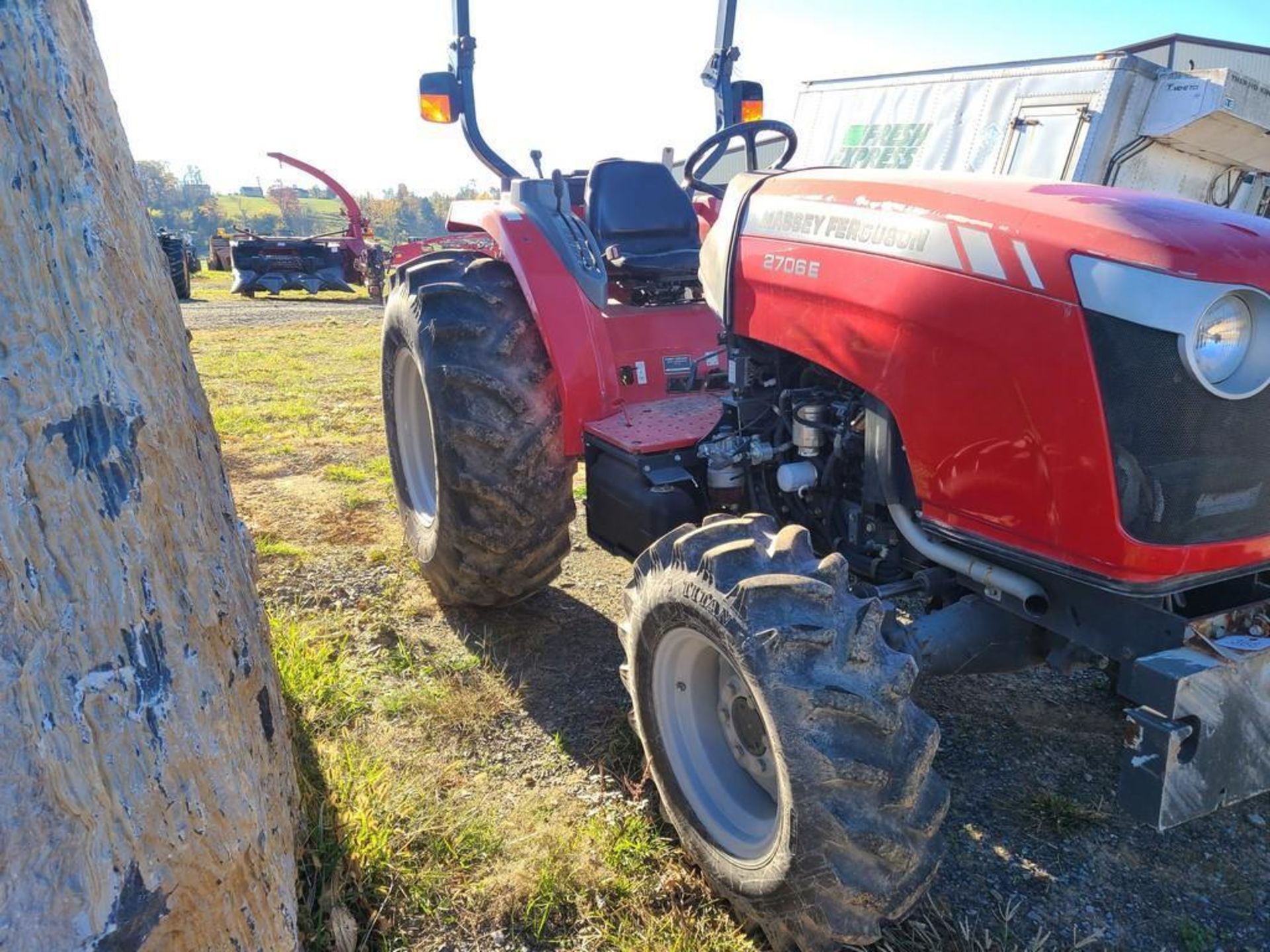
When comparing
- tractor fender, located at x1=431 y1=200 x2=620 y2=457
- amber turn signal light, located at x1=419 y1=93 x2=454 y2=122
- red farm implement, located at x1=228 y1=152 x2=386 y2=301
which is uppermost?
amber turn signal light, located at x1=419 y1=93 x2=454 y2=122

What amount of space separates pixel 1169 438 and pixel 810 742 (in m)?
0.85

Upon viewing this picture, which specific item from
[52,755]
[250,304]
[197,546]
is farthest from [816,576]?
[250,304]

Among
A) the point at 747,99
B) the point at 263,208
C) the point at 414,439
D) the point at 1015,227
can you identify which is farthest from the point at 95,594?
the point at 263,208

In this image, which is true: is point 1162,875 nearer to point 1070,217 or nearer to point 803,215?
point 1070,217

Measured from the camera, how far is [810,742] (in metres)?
1.73

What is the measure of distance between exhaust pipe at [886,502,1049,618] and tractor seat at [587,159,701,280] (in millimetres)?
1808

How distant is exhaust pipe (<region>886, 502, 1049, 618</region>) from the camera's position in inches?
75.4

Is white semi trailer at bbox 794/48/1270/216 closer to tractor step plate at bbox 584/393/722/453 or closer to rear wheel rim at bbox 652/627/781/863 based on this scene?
tractor step plate at bbox 584/393/722/453

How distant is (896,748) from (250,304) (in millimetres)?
16842

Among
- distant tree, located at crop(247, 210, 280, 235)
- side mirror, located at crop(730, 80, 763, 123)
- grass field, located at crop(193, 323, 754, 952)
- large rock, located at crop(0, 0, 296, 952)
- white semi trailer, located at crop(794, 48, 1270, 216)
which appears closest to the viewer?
large rock, located at crop(0, 0, 296, 952)

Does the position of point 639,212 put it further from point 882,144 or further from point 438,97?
point 882,144

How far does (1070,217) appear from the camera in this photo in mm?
1790

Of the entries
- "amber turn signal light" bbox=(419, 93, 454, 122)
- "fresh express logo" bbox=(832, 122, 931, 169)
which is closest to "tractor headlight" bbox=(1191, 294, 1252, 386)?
"amber turn signal light" bbox=(419, 93, 454, 122)

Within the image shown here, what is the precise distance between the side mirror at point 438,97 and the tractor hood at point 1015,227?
182cm
